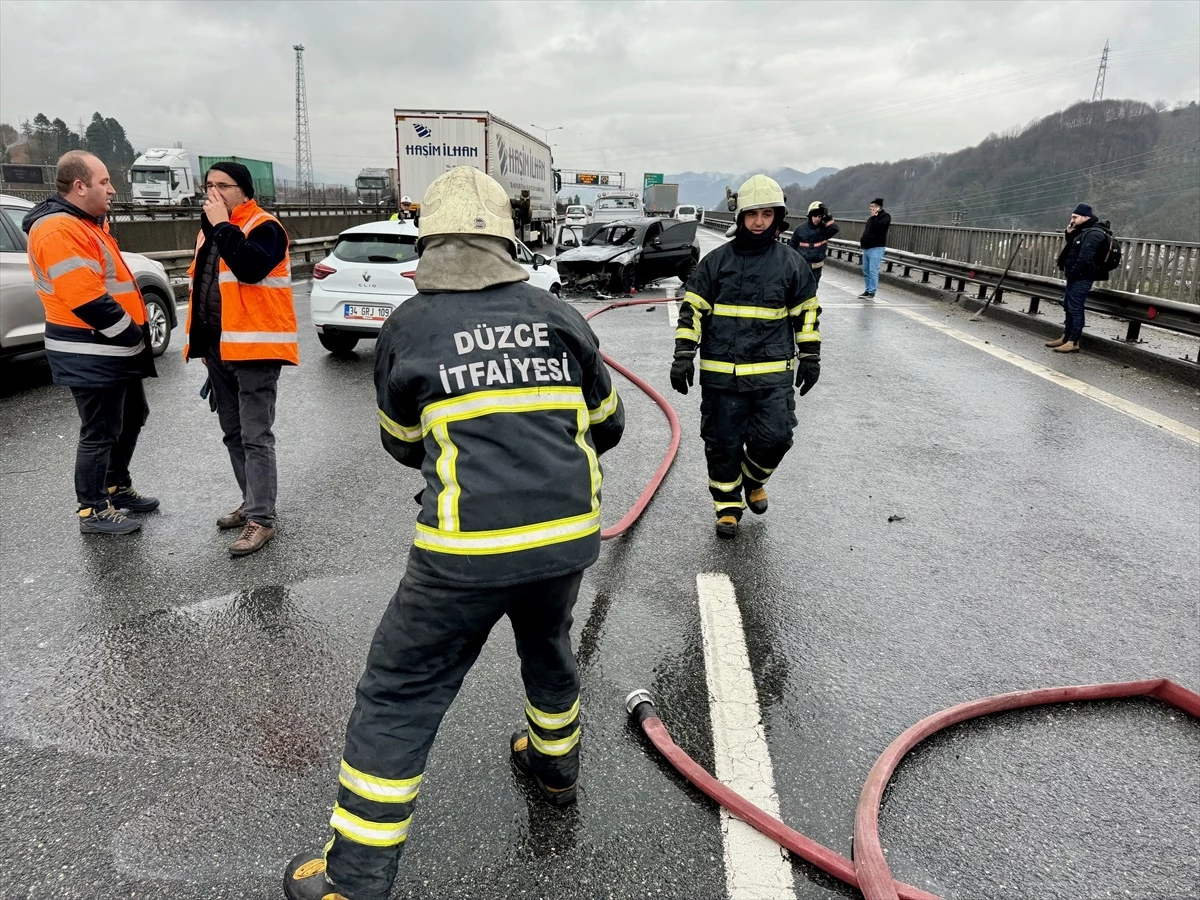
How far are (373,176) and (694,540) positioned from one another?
199ft

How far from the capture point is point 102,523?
4.48m

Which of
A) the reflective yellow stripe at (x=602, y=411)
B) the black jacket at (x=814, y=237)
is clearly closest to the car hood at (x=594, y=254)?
the black jacket at (x=814, y=237)

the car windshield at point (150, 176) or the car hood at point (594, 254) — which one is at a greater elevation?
the car windshield at point (150, 176)

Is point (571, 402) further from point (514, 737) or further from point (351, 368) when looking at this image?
point (351, 368)

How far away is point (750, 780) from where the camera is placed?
261 centimetres

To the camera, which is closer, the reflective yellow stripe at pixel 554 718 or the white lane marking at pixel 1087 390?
the reflective yellow stripe at pixel 554 718

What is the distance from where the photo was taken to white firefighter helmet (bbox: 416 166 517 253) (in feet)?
6.84

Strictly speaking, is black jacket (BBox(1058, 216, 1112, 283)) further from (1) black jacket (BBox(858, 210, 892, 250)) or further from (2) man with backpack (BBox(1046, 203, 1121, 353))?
(1) black jacket (BBox(858, 210, 892, 250))

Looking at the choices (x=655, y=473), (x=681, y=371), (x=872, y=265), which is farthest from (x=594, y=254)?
(x=681, y=371)

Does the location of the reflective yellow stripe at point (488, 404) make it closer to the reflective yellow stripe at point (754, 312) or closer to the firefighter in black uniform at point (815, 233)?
the reflective yellow stripe at point (754, 312)

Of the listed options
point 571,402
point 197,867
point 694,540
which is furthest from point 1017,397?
point 197,867

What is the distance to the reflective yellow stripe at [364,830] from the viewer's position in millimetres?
1964

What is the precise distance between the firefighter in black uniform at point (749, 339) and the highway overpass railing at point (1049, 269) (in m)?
6.88

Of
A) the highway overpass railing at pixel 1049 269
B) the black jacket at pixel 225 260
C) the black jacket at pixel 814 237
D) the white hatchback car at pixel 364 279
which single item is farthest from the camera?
the black jacket at pixel 814 237
